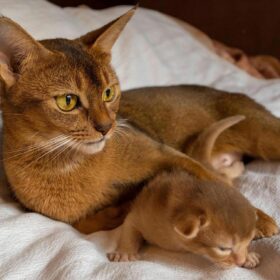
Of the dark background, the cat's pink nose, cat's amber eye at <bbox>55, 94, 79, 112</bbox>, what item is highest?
cat's amber eye at <bbox>55, 94, 79, 112</bbox>

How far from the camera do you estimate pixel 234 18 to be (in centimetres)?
280

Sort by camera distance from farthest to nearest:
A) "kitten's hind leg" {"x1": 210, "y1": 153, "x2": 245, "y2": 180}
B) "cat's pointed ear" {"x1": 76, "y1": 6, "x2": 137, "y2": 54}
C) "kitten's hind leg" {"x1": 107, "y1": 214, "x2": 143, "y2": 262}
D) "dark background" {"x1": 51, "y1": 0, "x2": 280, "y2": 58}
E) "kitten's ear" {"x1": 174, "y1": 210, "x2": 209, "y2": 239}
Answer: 1. "dark background" {"x1": 51, "y1": 0, "x2": 280, "y2": 58}
2. "kitten's hind leg" {"x1": 210, "y1": 153, "x2": 245, "y2": 180}
3. "cat's pointed ear" {"x1": 76, "y1": 6, "x2": 137, "y2": 54}
4. "kitten's hind leg" {"x1": 107, "y1": 214, "x2": 143, "y2": 262}
5. "kitten's ear" {"x1": 174, "y1": 210, "x2": 209, "y2": 239}

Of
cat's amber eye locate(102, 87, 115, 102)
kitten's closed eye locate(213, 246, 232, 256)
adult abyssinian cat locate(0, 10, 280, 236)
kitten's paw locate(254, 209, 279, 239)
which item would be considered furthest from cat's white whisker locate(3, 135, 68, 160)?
kitten's paw locate(254, 209, 279, 239)

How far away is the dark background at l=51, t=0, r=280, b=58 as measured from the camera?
2742 mm

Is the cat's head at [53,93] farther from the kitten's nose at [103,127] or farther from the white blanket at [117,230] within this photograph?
the white blanket at [117,230]

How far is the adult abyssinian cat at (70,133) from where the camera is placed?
42.8 inches

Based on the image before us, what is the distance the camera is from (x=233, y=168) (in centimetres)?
154

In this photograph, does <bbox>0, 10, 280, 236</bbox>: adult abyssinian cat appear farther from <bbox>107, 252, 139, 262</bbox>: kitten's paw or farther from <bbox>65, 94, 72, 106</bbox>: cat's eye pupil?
<bbox>107, 252, 139, 262</bbox>: kitten's paw

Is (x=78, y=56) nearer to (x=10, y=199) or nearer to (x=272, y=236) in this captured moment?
(x=10, y=199)

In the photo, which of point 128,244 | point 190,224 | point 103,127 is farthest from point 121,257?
point 103,127

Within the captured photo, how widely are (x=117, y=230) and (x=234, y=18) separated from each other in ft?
6.42

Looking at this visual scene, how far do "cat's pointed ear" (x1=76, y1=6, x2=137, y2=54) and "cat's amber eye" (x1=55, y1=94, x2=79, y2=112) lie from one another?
0.60 ft

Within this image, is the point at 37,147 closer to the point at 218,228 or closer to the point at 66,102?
the point at 66,102

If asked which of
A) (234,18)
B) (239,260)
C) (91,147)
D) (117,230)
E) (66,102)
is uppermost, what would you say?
(66,102)
